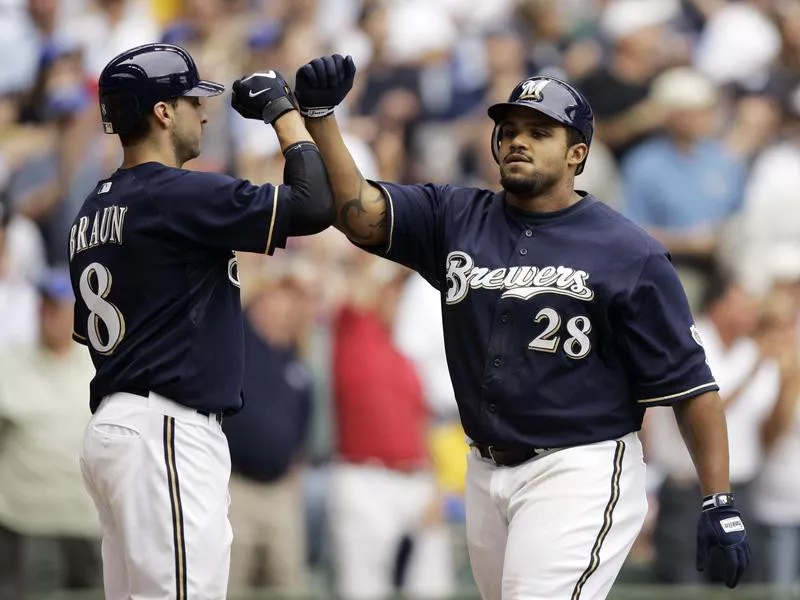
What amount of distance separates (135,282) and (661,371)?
1808 millimetres

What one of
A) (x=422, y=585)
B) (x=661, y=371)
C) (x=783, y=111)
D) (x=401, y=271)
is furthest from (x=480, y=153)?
(x=661, y=371)

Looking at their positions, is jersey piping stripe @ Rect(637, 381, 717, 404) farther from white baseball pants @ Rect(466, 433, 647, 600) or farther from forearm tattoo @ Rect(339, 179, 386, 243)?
forearm tattoo @ Rect(339, 179, 386, 243)

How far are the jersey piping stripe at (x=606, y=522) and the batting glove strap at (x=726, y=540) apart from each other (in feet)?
1.23

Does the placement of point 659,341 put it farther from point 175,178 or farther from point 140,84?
point 140,84

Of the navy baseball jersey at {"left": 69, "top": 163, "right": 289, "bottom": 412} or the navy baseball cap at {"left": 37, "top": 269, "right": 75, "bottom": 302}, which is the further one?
the navy baseball cap at {"left": 37, "top": 269, "right": 75, "bottom": 302}

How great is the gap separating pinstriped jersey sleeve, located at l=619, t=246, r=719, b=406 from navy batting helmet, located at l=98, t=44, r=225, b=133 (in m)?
1.62

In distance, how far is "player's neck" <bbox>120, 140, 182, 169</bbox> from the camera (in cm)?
510

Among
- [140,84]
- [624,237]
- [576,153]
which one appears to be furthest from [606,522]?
[140,84]

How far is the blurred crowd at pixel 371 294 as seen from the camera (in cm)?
887

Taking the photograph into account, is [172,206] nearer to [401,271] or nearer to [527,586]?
[527,586]

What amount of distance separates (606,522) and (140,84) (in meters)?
2.13

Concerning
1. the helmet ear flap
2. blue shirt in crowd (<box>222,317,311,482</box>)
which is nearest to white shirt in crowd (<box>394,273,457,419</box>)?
blue shirt in crowd (<box>222,317,311,482</box>)

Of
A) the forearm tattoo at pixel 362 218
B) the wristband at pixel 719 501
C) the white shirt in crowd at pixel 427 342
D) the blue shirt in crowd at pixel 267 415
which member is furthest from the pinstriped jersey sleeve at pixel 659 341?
the white shirt in crowd at pixel 427 342

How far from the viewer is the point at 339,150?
5426 millimetres
